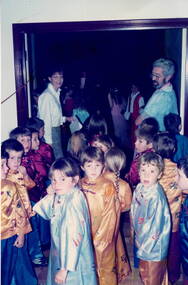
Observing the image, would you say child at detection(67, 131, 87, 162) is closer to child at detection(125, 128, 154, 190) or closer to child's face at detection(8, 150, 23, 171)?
child at detection(125, 128, 154, 190)

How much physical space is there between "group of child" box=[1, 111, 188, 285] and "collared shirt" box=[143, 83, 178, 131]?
21.5 inches

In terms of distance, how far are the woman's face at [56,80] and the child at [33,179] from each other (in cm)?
63

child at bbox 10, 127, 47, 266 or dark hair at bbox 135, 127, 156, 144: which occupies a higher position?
dark hair at bbox 135, 127, 156, 144

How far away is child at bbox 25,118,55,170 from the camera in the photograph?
9.26 ft

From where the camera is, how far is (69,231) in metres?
2.00

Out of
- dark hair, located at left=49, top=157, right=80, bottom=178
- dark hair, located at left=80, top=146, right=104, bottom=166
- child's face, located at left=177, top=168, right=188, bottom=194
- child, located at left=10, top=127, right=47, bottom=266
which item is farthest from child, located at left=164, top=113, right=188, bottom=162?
child, located at left=10, top=127, right=47, bottom=266

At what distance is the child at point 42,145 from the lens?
2822 millimetres

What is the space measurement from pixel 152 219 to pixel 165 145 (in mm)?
539

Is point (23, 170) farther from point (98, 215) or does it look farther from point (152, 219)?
point (152, 219)

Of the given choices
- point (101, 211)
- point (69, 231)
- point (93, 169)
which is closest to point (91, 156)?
point (93, 169)

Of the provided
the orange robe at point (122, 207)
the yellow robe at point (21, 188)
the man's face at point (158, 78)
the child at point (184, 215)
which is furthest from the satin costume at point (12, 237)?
the man's face at point (158, 78)

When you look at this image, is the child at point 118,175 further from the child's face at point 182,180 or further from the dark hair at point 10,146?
the dark hair at point 10,146

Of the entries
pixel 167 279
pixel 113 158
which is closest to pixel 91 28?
pixel 113 158

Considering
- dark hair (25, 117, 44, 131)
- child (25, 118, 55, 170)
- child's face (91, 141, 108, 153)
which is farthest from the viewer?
dark hair (25, 117, 44, 131)
